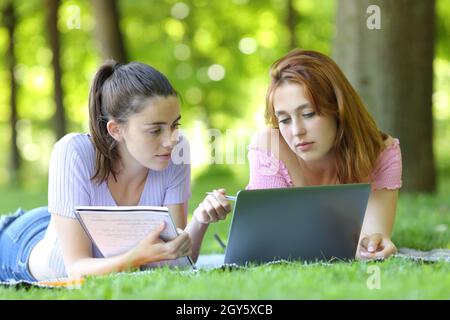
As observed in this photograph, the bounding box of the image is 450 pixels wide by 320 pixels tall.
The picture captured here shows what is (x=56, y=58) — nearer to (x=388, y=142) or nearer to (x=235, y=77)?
(x=235, y=77)

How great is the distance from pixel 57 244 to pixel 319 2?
13.1 m

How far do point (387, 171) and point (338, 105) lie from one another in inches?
19.8

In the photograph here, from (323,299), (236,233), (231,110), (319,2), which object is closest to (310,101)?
(236,233)

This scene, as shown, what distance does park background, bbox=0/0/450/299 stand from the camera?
3021mm

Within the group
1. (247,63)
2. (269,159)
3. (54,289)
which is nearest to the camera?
(54,289)

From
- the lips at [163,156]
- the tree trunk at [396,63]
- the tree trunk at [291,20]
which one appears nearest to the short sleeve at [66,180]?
the lips at [163,156]

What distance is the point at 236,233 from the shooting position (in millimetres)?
3197

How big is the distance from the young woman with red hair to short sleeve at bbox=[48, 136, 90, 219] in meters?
0.89

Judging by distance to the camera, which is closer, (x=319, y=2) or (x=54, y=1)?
(x=54, y=1)

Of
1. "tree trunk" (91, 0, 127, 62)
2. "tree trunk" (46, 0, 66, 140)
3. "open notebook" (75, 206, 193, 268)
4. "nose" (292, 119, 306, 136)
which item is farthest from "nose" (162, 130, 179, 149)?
"tree trunk" (46, 0, 66, 140)

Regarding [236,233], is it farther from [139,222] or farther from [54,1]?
[54,1]

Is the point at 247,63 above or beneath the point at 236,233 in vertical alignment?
above

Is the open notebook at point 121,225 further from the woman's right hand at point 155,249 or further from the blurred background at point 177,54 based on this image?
the blurred background at point 177,54

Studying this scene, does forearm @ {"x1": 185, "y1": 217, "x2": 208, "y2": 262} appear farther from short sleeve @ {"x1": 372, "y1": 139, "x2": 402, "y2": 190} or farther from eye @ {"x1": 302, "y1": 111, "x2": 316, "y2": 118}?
short sleeve @ {"x1": 372, "y1": 139, "x2": 402, "y2": 190}
